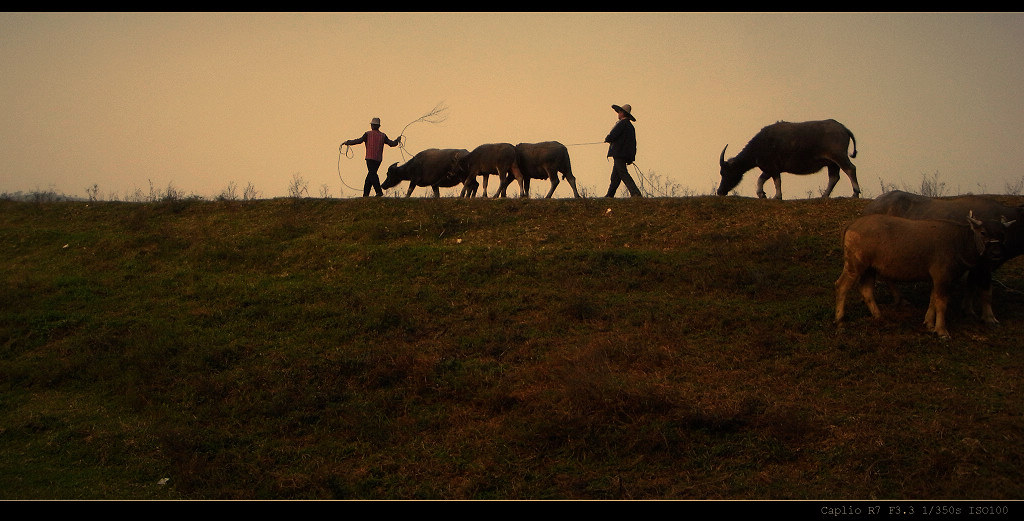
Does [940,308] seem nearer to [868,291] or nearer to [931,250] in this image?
[931,250]

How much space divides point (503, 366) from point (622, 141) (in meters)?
8.54

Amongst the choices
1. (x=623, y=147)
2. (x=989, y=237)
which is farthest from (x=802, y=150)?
(x=989, y=237)

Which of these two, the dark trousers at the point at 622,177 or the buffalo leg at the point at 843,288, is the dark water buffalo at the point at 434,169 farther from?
the buffalo leg at the point at 843,288

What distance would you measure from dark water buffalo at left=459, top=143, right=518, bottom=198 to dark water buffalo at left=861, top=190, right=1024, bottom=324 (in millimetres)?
9033

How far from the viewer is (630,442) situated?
345 inches

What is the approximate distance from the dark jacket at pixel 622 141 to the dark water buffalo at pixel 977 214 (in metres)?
6.03

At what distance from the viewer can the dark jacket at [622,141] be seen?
58.2 feet

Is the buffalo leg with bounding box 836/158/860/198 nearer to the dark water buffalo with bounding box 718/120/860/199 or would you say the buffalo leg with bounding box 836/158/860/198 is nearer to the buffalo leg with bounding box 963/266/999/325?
the dark water buffalo with bounding box 718/120/860/199

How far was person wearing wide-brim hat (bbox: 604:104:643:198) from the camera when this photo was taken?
58.2 ft

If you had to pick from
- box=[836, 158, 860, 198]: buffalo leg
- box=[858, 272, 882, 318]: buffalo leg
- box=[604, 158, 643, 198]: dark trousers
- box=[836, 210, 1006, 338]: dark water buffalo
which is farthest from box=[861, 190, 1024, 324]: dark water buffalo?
box=[604, 158, 643, 198]: dark trousers

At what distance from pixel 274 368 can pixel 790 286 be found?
24.8ft

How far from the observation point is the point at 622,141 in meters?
17.8
